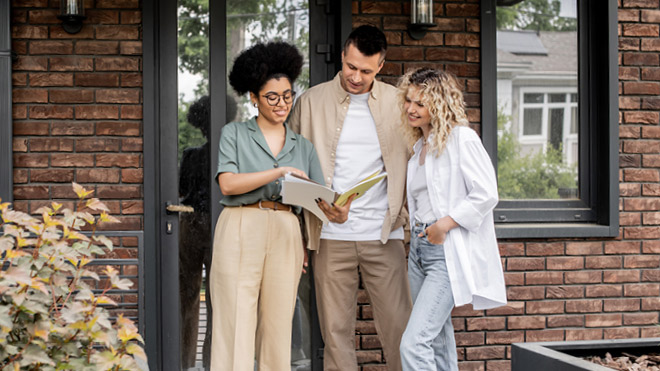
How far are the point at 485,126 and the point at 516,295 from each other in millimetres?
1026

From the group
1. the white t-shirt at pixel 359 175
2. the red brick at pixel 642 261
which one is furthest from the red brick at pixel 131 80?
the red brick at pixel 642 261

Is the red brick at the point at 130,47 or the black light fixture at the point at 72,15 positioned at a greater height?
the black light fixture at the point at 72,15

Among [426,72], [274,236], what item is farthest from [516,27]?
[274,236]

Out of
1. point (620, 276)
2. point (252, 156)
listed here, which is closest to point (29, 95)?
point (252, 156)

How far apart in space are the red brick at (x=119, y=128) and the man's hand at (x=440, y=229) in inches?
69.4

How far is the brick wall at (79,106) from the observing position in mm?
3695

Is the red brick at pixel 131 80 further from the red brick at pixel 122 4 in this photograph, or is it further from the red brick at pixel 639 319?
the red brick at pixel 639 319

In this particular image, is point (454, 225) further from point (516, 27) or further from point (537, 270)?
point (516, 27)

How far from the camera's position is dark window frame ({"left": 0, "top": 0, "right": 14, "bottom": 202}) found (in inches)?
142

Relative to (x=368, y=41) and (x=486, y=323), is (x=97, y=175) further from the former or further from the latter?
(x=486, y=323)

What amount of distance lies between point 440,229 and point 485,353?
1.53 meters

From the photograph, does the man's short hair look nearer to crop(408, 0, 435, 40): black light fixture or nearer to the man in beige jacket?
the man in beige jacket

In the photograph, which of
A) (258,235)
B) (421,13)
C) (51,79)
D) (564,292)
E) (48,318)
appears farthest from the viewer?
(564,292)

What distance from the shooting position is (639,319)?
13.8ft
